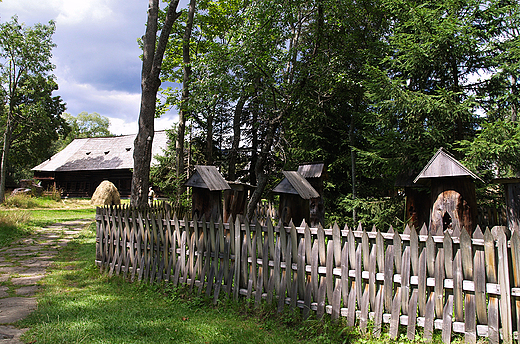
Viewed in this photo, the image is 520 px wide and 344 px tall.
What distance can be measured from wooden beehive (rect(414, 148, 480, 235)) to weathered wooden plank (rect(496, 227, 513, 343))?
40.2 inches

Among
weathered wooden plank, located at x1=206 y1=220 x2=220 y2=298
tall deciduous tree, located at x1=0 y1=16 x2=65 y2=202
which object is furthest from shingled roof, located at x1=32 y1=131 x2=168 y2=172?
weathered wooden plank, located at x1=206 y1=220 x2=220 y2=298

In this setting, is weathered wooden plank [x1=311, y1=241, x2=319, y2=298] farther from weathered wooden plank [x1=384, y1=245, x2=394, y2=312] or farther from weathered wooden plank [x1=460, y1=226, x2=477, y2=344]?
weathered wooden plank [x1=460, y1=226, x2=477, y2=344]

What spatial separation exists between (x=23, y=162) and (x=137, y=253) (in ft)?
111

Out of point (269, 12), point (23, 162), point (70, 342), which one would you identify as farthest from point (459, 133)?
point (23, 162)

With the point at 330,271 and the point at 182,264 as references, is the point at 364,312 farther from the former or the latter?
the point at 182,264

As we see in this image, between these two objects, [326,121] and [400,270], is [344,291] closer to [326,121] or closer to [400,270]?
[400,270]

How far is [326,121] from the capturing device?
10.1m

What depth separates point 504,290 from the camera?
2904 mm

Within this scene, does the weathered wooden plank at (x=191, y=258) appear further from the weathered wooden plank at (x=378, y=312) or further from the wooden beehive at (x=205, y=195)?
the weathered wooden plank at (x=378, y=312)

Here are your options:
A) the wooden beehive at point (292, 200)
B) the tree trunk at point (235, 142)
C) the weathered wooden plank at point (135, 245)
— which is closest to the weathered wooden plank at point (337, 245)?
the wooden beehive at point (292, 200)

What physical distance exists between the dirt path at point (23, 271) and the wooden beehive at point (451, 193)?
16.8 ft

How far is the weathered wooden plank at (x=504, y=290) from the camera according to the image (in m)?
2.88

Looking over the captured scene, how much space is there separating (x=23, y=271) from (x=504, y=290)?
7.68 m

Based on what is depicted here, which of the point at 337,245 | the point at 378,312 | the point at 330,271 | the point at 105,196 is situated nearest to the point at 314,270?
the point at 330,271
